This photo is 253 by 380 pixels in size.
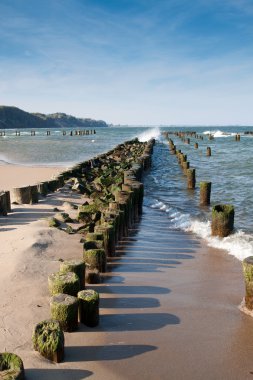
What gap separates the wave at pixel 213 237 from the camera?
784cm

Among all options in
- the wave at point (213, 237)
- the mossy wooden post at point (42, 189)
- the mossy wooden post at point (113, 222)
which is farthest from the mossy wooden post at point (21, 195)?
the wave at point (213, 237)

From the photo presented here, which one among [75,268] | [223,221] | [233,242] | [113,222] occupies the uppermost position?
[113,222]

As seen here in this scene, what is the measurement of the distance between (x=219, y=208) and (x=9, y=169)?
15.0 metres

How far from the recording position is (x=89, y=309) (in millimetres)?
4715

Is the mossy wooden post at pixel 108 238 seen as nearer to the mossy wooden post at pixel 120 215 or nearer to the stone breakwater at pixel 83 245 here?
the stone breakwater at pixel 83 245

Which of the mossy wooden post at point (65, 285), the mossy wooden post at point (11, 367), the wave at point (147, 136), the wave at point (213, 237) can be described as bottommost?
the mossy wooden post at point (11, 367)

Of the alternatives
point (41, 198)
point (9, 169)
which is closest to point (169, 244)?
point (41, 198)

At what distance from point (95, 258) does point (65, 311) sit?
197 centimetres

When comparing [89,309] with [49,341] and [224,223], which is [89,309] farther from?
[224,223]

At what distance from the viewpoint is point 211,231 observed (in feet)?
29.6

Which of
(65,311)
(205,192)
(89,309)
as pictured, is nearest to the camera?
(65,311)

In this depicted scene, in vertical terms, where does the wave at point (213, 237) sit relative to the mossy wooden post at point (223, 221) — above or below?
below

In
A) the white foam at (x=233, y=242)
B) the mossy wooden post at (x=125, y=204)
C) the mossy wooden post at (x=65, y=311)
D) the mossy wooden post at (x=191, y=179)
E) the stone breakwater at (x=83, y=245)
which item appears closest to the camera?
the stone breakwater at (x=83, y=245)


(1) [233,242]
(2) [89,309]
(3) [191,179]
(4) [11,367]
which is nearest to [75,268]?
(2) [89,309]
